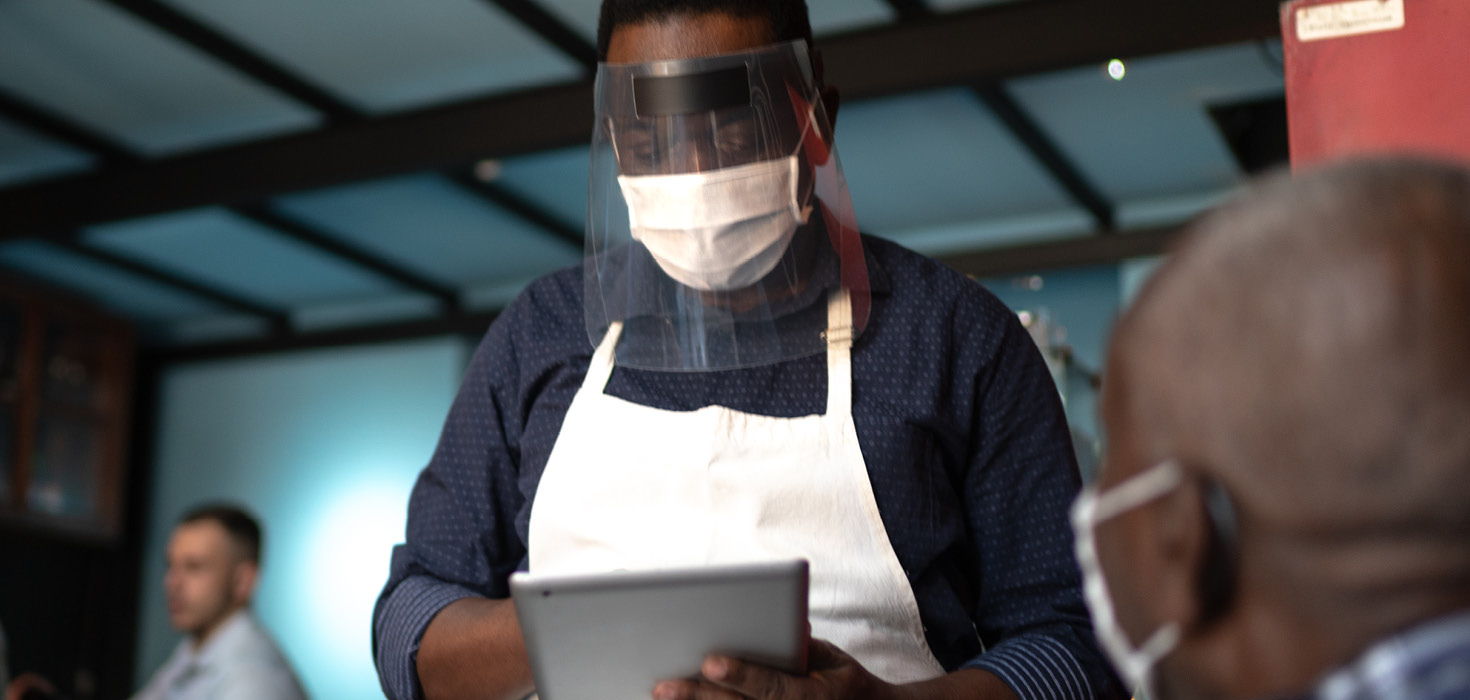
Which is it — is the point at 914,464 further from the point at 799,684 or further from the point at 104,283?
the point at 104,283

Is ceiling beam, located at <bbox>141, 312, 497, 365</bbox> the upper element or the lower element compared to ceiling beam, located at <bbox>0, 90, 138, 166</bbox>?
lower

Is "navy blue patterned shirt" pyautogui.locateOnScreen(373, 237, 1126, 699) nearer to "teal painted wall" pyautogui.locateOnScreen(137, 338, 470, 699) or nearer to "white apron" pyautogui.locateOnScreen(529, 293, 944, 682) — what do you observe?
"white apron" pyautogui.locateOnScreen(529, 293, 944, 682)

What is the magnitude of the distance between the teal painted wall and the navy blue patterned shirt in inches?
202

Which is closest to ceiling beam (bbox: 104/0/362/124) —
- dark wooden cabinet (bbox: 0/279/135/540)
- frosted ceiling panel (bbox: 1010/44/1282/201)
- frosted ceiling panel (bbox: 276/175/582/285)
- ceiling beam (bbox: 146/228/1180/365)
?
frosted ceiling panel (bbox: 276/175/582/285)

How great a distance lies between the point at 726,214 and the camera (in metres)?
1.34

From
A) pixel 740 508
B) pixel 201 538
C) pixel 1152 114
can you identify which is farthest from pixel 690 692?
pixel 1152 114

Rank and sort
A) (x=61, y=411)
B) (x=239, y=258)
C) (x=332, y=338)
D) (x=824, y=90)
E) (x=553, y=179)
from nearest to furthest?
(x=824, y=90) < (x=553, y=179) < (x=239, y=258) < (x=61, y=411) < (x=332, y=338)

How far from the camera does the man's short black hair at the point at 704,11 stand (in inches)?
54.0

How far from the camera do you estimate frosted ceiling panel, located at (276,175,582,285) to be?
5.55m

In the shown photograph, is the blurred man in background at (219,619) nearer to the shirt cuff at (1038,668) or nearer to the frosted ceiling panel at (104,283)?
the frosted ceiling panel at (104,283)

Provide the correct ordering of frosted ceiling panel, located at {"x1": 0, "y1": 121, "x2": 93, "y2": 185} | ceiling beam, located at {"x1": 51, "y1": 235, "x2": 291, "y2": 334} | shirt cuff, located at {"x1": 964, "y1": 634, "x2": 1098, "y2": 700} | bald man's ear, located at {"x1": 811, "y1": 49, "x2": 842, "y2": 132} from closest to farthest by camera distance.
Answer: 1. shirt cuff, located at {"x1": 964, "y1": 634, "x2": 1098, "y2": 700}
2. bald man's ear, located at {"x1": 811, "y1": 49, "x2": 842, "y2": 132}
3. frosted ceiling panel, located at {"x1": 0, "y1": 121, "x2": 93, "y2": 185}
4. ceiling beam, located at {"x1": 51, "y1": 235, "x2": 291, "y2": 334}

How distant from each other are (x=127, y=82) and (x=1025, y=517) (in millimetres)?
4311

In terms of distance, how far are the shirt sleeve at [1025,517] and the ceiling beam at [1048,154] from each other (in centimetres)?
316

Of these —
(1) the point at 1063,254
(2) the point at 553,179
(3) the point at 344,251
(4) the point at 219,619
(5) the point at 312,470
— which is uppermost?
(2) the point at 553,179
